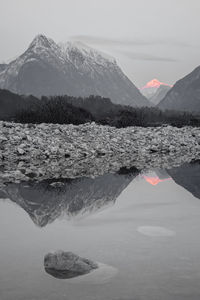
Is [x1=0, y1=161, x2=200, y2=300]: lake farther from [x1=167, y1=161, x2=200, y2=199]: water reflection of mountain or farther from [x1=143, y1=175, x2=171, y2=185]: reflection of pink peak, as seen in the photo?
[x1=143, y1=175, x2=171, y2=185]: reflection of pink peak

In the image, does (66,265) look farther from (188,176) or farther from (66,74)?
(66,74)

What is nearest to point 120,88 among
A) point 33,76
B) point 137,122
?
point 33,76

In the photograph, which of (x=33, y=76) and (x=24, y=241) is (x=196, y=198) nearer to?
(x=24, y=241)

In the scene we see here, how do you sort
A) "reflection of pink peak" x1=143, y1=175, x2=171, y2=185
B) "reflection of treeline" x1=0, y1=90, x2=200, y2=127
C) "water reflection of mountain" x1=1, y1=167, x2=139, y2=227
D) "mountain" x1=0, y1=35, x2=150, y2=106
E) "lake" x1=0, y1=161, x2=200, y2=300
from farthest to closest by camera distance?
"mountain" x1=0, y1=35, x2=150, y2=106, "reflection of treeline" x1=0, y1=90, x2=200, y2=127, "reflection of pink peak" x1=143, y1=175, x2=171, y2=185, "water reflection of mountain" x1=1, y1=167, x2=139, y2=227, "lake" x1=0, y1=161, x2=200, y2=300

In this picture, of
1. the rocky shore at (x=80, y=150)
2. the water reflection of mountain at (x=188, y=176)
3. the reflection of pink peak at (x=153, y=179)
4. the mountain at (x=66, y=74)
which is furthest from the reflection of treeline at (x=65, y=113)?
the mountain at (x=66, y=74)

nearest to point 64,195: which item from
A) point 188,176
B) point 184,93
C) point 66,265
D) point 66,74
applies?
point 66,265

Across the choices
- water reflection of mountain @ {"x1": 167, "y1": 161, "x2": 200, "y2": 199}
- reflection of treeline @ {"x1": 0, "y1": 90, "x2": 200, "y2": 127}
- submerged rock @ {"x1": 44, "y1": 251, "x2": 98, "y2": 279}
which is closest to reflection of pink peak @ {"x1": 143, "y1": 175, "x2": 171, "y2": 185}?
water reflection of mountain @ {"x1": 167, "y1": 161, "x2": 200, "y2": 199}
